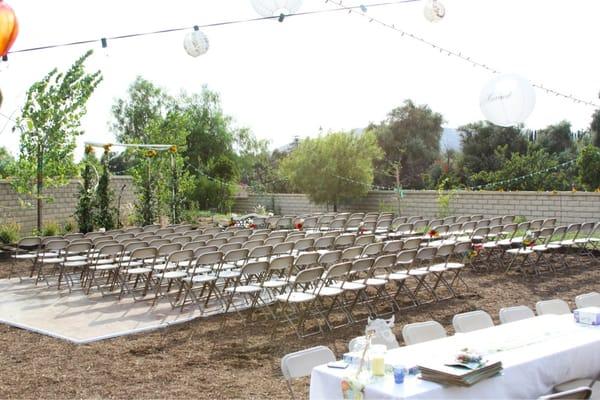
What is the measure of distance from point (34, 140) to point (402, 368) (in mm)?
13783

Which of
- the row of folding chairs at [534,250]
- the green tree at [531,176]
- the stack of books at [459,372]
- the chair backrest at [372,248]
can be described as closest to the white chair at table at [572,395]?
the stack of books at [459,372]

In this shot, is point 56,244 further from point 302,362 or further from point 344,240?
point 302,362

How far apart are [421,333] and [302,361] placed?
3.11 ft

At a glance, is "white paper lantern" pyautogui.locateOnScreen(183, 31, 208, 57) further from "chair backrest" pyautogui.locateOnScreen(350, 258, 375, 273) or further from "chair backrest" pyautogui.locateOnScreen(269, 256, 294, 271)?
"chair backrest" pyautogui.locateOnScreen(350, 258, 375, 273)

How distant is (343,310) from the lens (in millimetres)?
7102

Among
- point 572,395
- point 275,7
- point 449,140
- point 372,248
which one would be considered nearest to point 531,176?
point 372,248

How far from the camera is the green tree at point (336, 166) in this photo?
19.4 meters

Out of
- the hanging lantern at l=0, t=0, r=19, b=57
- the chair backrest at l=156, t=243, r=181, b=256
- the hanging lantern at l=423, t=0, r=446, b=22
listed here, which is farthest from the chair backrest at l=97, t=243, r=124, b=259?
the hanging lantern at l=423, t=0, r=446, b=22

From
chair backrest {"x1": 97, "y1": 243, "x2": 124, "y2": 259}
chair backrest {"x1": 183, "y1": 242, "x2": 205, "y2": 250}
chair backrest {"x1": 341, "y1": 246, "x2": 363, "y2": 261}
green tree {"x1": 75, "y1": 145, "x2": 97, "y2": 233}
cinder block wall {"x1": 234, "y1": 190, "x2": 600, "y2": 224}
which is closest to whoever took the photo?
chair backrest {"x1": 341, "y1": 246, "x2": 363, "y2": 261}

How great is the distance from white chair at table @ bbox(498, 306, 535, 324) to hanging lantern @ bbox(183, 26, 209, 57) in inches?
179

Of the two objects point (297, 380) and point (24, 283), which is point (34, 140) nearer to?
point (24, 283)

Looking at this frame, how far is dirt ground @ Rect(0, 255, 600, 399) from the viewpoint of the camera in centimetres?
490

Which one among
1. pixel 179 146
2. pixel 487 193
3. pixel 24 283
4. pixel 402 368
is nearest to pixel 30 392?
pixel 402 368

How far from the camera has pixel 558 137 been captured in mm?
31234
